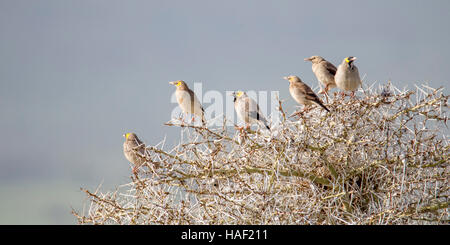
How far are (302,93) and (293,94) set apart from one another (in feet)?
0.81

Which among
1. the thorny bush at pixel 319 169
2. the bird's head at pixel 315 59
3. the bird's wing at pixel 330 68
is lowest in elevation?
the thorny bush at pixel 319 169

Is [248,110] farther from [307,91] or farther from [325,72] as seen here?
[325,72]

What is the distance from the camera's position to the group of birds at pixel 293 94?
8.41 metres

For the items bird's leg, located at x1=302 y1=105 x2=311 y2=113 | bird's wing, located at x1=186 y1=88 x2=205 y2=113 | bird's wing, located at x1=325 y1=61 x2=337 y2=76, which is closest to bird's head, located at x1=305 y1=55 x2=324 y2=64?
bird's wing, located at x1=325 y1=61 x2=337 y2=76

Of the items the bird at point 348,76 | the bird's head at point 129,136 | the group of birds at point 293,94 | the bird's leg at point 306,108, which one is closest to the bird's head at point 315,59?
the group of birds at point 293,94

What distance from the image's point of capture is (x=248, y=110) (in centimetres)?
844

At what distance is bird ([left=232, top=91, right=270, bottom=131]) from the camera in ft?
27.0

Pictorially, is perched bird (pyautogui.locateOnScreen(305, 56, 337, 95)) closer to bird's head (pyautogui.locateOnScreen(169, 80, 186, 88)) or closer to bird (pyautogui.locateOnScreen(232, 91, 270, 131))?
bird (pyautogui.locateOnScreen(232, 91, 270, 131))

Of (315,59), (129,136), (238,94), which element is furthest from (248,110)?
(129,136)

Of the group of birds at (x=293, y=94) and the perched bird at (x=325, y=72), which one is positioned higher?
the perched bird at (x=325, y=72)

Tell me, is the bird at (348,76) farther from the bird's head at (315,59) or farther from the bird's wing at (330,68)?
the bird's head at (315,59)

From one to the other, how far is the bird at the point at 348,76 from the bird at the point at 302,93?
0.59 meters
